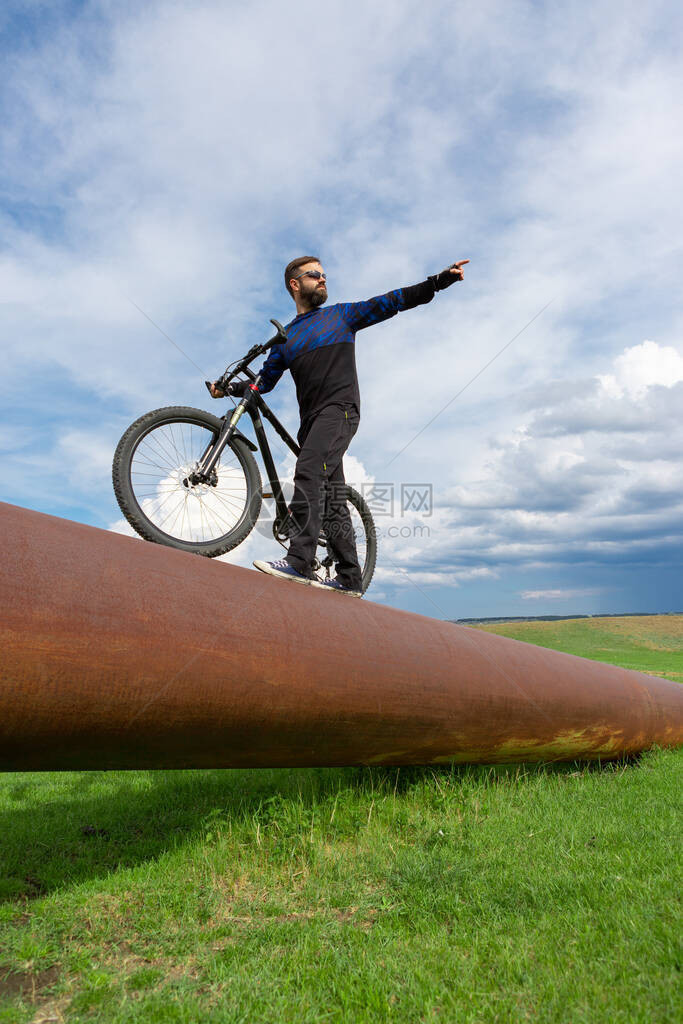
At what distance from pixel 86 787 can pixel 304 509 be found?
177 inches

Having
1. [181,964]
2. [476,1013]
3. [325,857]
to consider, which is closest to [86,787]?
[325,857]

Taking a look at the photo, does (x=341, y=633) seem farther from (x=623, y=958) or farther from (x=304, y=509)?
(x=623, y=958)

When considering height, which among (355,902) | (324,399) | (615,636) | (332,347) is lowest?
(355,902)

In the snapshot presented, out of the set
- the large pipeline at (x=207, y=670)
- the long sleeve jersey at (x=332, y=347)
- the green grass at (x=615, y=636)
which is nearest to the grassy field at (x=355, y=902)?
the large pipeline at (x=207, y=670)

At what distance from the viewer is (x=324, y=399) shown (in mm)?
4227

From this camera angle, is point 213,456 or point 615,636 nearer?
point 213,456

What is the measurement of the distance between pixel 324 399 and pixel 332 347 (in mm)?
365

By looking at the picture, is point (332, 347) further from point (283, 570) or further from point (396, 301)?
point (283, 570)

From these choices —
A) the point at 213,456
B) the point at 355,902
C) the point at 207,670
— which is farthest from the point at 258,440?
the point at 355,902

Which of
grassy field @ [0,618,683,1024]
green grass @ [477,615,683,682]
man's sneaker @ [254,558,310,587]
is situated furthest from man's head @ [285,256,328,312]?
green grass @ [477,615,683,682]

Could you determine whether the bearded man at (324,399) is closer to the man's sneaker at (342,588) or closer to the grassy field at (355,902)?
the man's sneaker at (342,588)

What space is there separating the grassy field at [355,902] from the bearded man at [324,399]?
160 cm

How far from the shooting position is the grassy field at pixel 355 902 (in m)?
2.40

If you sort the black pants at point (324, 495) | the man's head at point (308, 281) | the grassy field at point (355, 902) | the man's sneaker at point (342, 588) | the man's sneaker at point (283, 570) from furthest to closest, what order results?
the man's head at point (308, 281), the man's sneaker at point (342, 588), the black pants at point (324, 495), the man's sneaker at point (283, 570), the grassy field at point (355, 902)
